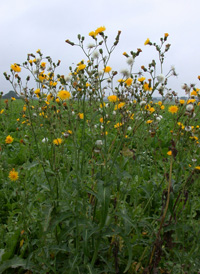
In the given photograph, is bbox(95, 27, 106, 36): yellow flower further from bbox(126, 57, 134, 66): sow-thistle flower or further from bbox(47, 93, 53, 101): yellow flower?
bbox(47, 93, 53, 101): yellow flower

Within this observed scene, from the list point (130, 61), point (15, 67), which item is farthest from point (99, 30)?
point (15, 67)

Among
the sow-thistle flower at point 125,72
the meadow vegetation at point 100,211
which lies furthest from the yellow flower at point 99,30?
the sow-thistle flower at point 125,72

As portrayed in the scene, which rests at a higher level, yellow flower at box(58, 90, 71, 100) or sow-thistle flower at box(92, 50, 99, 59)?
sow-thistle flower at box(92, 50, 99, 59)

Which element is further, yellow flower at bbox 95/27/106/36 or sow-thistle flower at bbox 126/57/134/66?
sow-thistle flower at bbox 126/57/134/66

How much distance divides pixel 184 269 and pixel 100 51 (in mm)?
1618

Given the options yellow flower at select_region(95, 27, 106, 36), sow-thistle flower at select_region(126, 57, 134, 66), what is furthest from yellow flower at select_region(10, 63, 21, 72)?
sow-thistle flower at select_region(126, 57, 134, 66)

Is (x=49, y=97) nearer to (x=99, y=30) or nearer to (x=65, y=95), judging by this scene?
(x=65, y=95)

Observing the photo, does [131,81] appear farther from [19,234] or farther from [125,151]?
[19,234]

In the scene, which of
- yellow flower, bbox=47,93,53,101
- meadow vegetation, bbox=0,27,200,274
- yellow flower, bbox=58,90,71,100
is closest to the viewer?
meadow vegetation, bbox=0,27,200,274

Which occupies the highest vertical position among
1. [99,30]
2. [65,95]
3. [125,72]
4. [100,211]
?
[99,30]

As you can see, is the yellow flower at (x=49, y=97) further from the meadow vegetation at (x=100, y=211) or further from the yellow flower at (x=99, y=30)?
the yellow flower at (x=99, y=30)

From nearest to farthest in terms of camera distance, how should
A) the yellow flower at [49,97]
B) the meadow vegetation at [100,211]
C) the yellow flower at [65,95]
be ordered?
the meadow vegetation at [100,211]
the yellow flower at [65,95]
the yellow flower at [49,97]

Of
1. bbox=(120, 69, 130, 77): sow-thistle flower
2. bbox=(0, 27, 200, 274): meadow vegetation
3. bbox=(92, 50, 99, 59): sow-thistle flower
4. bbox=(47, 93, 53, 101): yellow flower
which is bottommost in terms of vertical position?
bbox=(0, 27, 200, 274): meadow vegetation

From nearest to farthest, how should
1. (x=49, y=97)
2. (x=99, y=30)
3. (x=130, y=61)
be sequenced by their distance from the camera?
(x=99, y=30), (x=130, y=61), (x=49, y=97)
